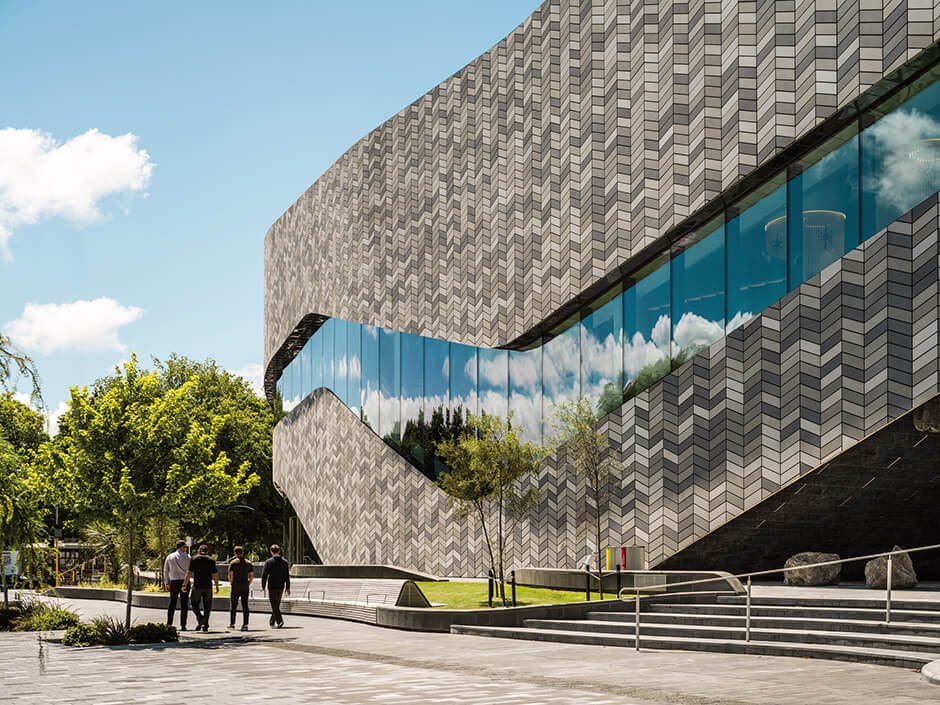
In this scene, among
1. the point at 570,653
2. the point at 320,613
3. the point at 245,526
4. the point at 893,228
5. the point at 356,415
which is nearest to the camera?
the point at 570,653

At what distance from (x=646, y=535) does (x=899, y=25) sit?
11.6 metres

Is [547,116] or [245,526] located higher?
[547,116]

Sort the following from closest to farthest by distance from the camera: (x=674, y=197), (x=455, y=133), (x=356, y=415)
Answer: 1. (x=674, y=197)
2. (x=455, y=133)
3. (x=356, y=415)

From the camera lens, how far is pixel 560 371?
27.7 metres

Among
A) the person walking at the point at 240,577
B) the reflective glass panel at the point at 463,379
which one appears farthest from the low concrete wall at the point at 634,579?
the person walking at the point at 240,577

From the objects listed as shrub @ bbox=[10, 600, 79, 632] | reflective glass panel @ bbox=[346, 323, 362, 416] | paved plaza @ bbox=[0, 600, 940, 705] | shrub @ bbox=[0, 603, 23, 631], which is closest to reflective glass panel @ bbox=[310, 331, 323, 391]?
reflective glass panel @ bbox=[346, 323, 362, 416]

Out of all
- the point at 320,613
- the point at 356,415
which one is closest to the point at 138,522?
the point at 320,613

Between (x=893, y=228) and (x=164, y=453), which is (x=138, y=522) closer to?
(x=164, y=453)

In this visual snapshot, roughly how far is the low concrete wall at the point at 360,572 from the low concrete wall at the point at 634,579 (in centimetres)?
659

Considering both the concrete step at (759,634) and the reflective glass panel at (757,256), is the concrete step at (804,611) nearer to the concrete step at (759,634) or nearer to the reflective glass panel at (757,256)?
the concrete step at (759,634)

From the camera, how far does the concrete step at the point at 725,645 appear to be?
44.0 feet

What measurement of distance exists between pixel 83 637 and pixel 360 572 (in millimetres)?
16998

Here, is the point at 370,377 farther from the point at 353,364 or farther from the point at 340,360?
the point at 340,360

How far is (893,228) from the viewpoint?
19344 millimetres
